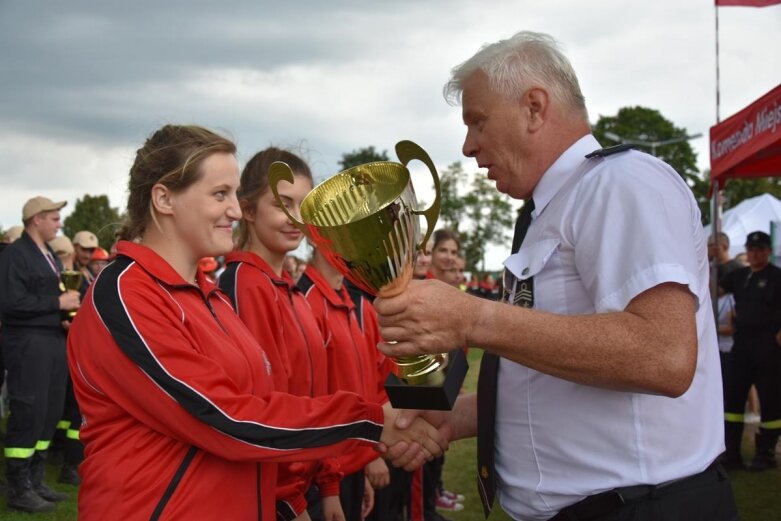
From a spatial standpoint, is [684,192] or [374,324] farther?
[374,324]

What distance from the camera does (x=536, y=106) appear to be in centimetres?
213

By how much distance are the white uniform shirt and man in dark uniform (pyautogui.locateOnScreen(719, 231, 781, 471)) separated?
22.1ft

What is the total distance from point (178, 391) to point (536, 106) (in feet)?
→ 4.57

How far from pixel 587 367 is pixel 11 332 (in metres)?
6.37

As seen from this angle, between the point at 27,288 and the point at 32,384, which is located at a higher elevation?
the point at 27,288

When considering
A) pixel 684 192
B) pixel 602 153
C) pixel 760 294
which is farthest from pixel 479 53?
pixel 760 294

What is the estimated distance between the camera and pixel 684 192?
1.90m

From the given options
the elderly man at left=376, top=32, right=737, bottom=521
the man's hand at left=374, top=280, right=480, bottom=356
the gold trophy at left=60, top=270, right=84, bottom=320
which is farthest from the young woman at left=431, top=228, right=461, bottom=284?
the man's hand at left=374, top=280, right=480, bottom=356

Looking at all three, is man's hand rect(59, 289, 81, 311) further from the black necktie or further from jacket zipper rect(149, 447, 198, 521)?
the black necktie

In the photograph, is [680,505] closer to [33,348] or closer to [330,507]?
[330,507]

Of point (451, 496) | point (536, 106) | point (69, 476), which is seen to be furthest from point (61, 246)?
point (536, 106)

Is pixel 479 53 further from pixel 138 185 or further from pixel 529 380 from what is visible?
pixel 138 185

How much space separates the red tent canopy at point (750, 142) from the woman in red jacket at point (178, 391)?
17.6 ft

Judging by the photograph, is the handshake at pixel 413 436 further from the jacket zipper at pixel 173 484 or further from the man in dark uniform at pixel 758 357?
the man in dark uniform at pixel 758 357
